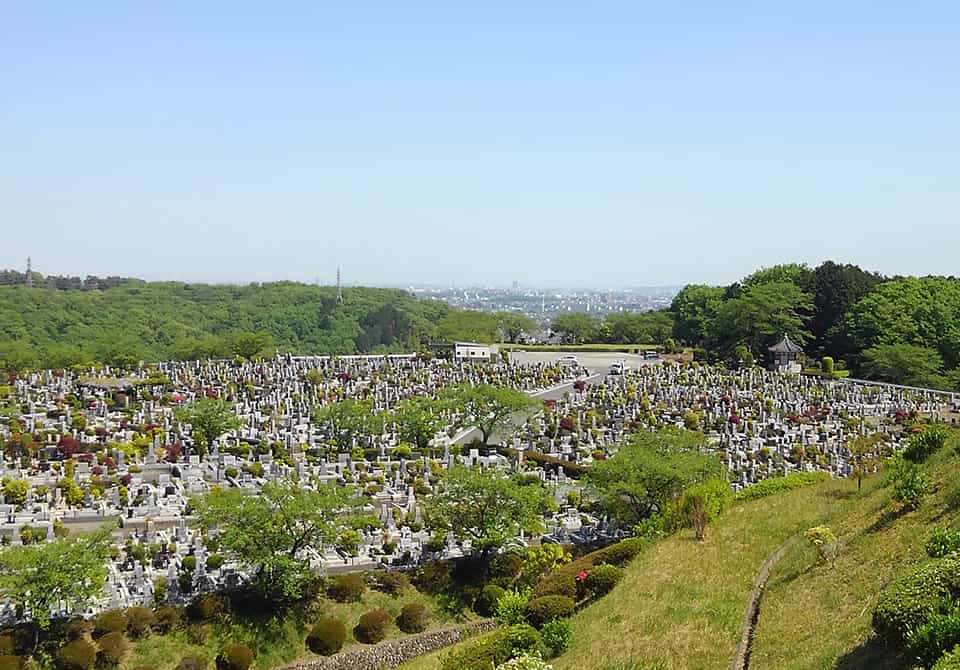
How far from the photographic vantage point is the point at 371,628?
66.1ft

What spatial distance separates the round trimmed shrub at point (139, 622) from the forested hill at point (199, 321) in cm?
4160

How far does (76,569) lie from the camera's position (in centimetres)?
1838

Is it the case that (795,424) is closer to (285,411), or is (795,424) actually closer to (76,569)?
(285,411)

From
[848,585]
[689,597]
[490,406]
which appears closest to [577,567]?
[689,597]

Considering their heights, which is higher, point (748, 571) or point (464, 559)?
point (748, 571)

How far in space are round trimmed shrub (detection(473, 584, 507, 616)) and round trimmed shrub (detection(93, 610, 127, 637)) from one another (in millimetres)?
8693

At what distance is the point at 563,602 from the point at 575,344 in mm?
63875

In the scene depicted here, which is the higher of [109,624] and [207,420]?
[207,420]

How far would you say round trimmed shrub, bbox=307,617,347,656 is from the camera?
1962 centimetres

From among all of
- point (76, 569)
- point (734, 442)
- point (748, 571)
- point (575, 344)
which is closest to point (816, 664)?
point (748, 571)

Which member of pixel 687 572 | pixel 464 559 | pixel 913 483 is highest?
pixel 913 483

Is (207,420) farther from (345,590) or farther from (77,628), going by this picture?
(77,628)

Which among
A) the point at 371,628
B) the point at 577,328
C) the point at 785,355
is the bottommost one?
the point at 371,628

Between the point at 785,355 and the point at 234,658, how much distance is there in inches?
1928
